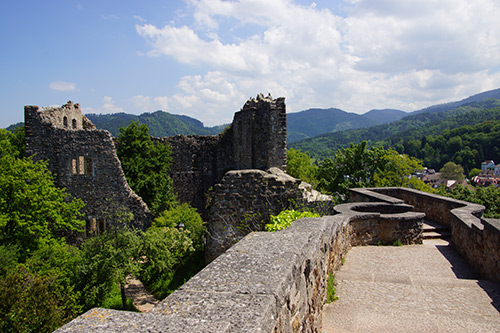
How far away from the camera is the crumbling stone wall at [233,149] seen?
56.2 ft

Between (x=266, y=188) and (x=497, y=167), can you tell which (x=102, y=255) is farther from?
(x=497, y=167)

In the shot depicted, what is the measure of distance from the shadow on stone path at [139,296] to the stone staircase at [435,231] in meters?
9.84

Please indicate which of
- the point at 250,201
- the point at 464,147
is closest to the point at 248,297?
the point at 250,201

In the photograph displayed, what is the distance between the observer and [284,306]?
2596mm

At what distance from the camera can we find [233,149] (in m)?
23.0

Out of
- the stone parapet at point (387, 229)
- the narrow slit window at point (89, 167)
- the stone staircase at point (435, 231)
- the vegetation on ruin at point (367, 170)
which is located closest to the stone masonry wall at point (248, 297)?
the stone parapet at point (387, 229)

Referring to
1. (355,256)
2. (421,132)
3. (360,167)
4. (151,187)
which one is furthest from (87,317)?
(421,132)

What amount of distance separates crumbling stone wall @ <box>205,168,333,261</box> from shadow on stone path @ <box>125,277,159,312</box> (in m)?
7.03

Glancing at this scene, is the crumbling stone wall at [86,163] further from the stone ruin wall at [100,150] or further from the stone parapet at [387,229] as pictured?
the stone parapet at [387,229]

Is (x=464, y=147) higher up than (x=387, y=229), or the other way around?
(x=464, y=147)

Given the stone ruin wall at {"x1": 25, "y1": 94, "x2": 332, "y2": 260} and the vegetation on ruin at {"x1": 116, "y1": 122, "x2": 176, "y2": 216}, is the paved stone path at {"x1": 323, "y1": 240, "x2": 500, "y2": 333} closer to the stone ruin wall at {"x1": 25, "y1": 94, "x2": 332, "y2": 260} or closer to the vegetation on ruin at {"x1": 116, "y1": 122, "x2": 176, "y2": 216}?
the stone ruin wall at {"x1": 25, "y1": 94, "x2": 332, "y2": 260}

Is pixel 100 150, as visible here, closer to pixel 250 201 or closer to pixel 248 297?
pixel 250 201

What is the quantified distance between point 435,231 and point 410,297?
214 inches

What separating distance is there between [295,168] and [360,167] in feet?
35.0
